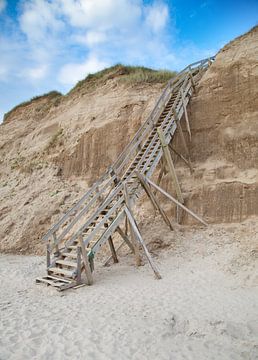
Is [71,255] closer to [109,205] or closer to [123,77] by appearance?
[109,205]

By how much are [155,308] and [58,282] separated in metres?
2.90

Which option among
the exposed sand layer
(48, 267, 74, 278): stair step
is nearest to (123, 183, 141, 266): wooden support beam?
the exposed sand layer

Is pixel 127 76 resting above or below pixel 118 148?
above

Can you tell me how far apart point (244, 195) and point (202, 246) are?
7.67ft

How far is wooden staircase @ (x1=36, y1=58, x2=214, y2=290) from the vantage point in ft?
27.8

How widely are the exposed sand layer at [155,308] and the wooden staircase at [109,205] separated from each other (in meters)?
0.70

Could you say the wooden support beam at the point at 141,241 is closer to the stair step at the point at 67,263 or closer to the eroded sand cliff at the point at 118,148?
the stair step at the point at 67,263

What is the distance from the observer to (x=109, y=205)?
10484 mm

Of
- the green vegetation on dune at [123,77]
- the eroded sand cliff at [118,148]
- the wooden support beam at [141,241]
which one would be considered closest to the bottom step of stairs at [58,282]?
the wooden support beam at [141,241]

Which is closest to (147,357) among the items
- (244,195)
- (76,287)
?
(76,287)

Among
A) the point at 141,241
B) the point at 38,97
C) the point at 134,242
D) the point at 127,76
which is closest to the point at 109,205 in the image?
the point at 134,242

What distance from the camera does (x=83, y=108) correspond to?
18844 mm

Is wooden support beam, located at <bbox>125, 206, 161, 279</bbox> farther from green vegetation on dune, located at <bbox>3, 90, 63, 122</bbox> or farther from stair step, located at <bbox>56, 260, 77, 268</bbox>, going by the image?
green vegetation on dune, located at <bbox>3, 90, 63, 122</bbox>

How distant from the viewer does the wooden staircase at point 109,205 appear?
27.8 ft
